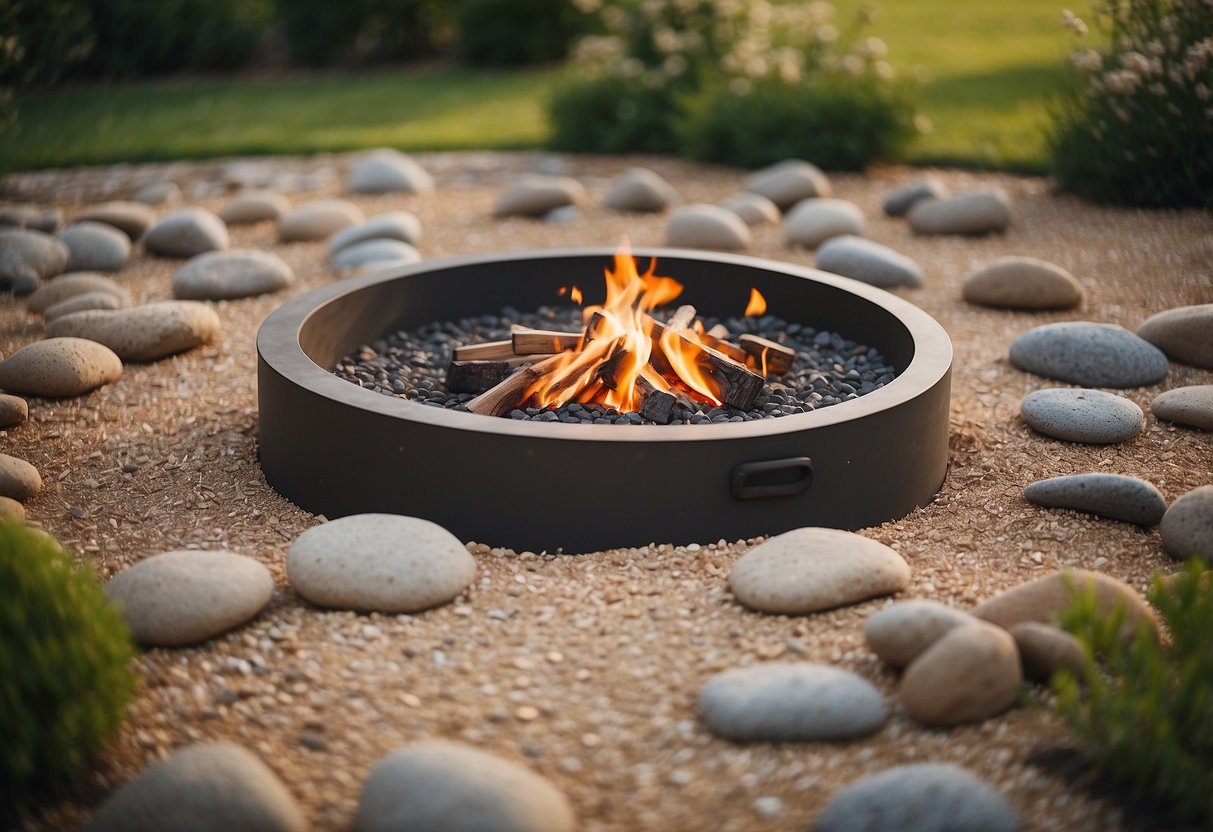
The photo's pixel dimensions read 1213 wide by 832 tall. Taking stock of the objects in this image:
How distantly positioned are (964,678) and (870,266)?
3379 mm

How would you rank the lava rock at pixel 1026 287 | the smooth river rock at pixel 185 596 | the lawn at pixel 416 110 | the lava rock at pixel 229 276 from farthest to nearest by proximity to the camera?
the lawn at pixel 416 110, the lava rock at pixel 229 276, the lava rock at pixel 1026 287, the smooth river rock at pixel 185 596

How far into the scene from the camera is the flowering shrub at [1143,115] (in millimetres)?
5699

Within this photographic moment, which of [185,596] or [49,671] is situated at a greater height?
[49,671]

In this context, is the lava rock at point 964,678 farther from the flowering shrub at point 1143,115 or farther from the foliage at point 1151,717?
the flowering shrub at point 1143,115

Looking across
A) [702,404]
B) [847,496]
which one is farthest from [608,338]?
[847,496]

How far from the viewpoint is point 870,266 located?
5438 millimetres

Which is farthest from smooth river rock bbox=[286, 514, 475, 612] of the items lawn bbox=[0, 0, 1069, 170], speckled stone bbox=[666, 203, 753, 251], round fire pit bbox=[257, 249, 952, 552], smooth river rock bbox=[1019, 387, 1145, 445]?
lawn bbox=[0, 0, 1069, 170]

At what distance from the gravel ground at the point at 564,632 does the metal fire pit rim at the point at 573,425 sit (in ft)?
1.10

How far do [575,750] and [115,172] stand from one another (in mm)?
6523

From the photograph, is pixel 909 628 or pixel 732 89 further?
pixel 732 89

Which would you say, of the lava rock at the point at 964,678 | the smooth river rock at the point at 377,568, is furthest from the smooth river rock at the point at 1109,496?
the smooth river rock at the point at 377,568

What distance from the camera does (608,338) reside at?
12.2 ft

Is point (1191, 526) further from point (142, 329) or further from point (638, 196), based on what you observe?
point (638, 196)

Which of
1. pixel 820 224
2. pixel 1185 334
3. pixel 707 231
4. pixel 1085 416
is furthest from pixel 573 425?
pixel 820 224
